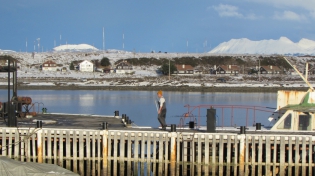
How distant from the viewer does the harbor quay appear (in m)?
21.6

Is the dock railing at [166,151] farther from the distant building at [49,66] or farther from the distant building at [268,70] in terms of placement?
the distant building at [268,70]

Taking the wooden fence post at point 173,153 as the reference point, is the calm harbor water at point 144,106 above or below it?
below

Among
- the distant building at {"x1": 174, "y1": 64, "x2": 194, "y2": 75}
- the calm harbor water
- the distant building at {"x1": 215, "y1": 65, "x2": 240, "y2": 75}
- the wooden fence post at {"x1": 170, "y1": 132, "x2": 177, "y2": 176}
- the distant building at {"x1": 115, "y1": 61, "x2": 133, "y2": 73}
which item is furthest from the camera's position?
the distant building at {"x1": 215, "y1": 65, "x2": 240, "y2": 75}

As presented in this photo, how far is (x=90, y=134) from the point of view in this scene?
22297 millimetres

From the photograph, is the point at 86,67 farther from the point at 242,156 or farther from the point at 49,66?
the point at 242,156

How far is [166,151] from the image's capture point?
21.8 meters

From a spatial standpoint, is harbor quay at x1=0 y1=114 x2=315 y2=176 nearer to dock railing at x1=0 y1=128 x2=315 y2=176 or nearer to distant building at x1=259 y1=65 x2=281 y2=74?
dock railing at x1=0 y1=128 x2=315 y2=176

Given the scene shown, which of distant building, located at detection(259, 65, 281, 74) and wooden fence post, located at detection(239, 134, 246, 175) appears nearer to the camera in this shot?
wooden fence post, located at detection(239, 134, 246, 175)

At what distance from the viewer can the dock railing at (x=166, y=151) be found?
21.6 m

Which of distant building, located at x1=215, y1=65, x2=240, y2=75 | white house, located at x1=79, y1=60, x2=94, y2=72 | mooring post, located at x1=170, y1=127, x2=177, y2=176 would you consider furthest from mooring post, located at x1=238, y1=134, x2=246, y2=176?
distant building, located at x1=215, y1=65, x2=240, y2=75

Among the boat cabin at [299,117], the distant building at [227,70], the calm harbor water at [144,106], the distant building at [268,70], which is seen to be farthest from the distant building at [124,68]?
the boat cabin at [299,117]

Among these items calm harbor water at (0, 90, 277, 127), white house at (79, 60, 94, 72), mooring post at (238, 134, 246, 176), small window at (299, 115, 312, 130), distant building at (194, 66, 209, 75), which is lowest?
calm harbor water at (0, 90, 277, 127)

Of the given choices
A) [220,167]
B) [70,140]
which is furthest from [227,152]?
[70,140]

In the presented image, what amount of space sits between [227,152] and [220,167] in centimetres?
69
